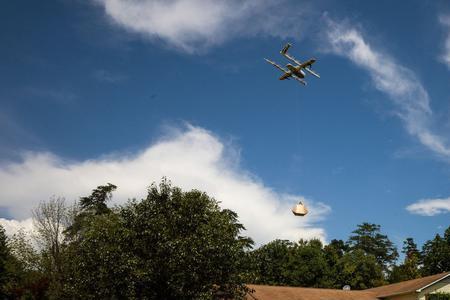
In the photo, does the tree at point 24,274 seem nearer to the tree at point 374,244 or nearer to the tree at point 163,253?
the tree at point 163,253

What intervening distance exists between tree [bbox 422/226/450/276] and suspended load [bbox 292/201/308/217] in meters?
56.1

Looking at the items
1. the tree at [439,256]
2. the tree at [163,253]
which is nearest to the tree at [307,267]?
the tree at [439,256]

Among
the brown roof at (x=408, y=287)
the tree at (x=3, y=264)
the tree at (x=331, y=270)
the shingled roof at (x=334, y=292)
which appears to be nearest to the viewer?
the shingled roof at (x=334, y=292)

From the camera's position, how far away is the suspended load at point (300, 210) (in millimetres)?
26406

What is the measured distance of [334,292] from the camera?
45031 mm

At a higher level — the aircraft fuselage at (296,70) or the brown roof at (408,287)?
the aircraft fuselage at (296,70)

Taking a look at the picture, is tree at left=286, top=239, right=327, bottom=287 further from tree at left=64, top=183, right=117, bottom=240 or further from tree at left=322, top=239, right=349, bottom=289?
tree at left=64, top=183, right=117, bottom=240

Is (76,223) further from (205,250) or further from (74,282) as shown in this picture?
(205,250)

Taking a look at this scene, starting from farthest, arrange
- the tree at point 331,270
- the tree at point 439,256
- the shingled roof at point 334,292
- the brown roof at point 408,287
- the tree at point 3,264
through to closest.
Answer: the tree at point 439,256 < the tree at point 331,270 < the tree at point 3,264 < the brown roof at point 408,287 < the shingled roof at point 334,292

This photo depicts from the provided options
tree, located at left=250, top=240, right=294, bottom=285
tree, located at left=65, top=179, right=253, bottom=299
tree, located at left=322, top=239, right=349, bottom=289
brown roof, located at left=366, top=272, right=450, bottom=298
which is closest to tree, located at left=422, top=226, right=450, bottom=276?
tree, located at left=322, top=239, right=349, bottom=289

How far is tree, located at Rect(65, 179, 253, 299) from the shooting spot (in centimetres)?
2859

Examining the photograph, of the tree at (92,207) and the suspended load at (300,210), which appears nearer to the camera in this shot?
the suspended load at (300,210)

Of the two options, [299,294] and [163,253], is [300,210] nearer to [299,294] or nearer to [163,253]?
[163,253]

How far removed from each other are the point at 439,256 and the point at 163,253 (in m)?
59.4
